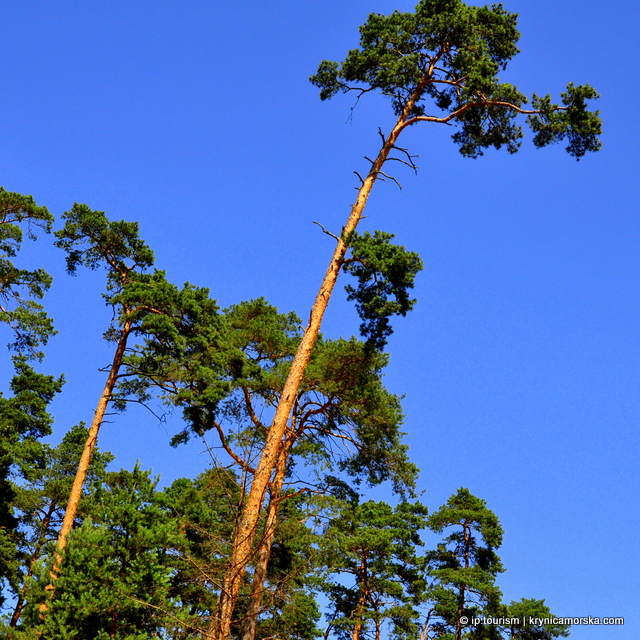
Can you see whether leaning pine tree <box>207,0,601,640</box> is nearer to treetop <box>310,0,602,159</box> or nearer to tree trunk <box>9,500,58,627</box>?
treetop <box>310,0,602,159</box>

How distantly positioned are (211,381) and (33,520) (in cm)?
1440

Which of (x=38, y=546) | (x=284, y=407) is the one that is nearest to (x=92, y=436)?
(x=284, y=407)

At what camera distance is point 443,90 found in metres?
15.4

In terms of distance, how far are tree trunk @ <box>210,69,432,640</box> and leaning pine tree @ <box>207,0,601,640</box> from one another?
0.03 m

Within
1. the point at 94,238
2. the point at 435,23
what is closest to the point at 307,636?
the point at 94,238

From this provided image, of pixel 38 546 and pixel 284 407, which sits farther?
pixel 38 546

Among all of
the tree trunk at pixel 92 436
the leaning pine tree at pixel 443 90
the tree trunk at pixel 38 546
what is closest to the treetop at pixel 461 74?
the leaning pine tree at pixel 443 90

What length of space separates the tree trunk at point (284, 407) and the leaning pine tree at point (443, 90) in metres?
0.03

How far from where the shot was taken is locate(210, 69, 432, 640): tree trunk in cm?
927

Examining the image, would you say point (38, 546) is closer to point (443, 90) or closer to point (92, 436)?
point (92, 436)

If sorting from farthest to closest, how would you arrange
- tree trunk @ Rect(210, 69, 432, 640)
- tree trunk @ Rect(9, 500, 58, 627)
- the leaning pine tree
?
1. tree trunk @ Rect(9, 500, 58, 627)
2. the leaning pine tree
3. tree trunk @ Rect(210, 69, 432, 640)

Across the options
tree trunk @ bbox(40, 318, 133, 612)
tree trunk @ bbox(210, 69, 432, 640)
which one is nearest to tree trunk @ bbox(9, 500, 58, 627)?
tree trunk @ bbox(40, 318, 133, 612)

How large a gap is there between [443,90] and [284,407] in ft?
27.7

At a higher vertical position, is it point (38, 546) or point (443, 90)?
point (443, 90)
